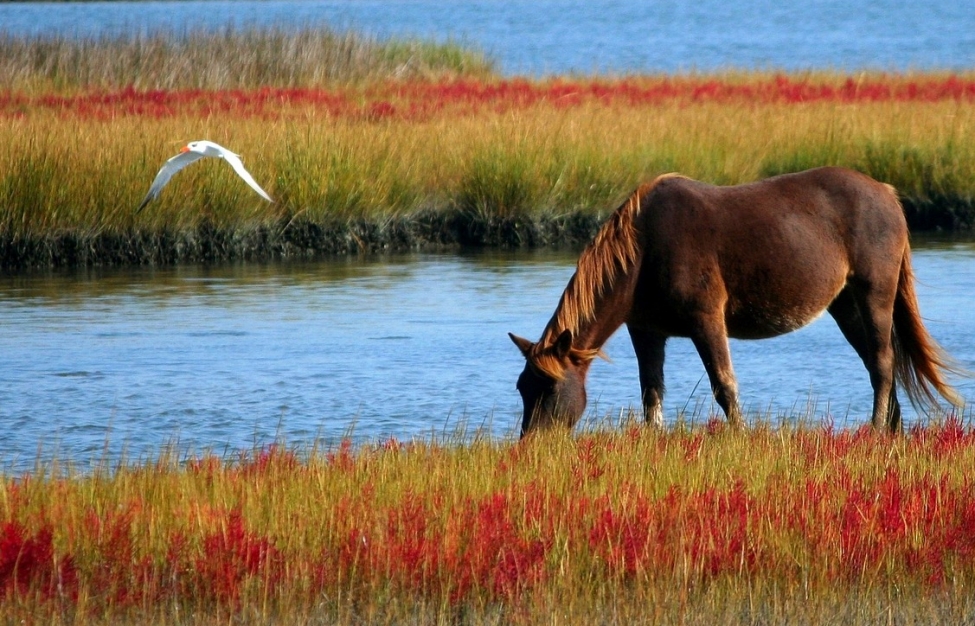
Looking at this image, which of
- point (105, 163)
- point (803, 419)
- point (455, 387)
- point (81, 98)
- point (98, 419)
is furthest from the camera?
point (81, 98)

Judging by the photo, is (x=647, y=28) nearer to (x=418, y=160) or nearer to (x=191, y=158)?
(x=418, y=160)

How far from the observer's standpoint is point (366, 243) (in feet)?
49.7

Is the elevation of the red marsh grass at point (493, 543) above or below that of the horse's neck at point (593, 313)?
below

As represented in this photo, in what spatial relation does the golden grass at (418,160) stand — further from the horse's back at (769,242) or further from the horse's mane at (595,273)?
the horse's mane at (595,273)

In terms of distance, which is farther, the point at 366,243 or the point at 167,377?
the point at 366,243

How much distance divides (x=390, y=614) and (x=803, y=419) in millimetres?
3313

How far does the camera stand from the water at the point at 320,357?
8.31m

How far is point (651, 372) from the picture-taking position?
7.07 m

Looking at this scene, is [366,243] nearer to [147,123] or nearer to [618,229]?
[147,123]

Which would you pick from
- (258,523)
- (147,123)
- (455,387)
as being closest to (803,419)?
(455,387)

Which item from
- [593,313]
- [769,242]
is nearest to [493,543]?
[593,313]

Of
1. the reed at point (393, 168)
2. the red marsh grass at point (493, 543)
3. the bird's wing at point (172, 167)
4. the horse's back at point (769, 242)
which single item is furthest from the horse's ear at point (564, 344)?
the reed at point (393, 168)

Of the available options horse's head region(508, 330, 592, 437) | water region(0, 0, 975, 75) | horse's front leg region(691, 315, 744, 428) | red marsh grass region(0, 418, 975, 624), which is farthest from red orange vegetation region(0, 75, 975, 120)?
red marsh grass region(0, 418, 975, 624)

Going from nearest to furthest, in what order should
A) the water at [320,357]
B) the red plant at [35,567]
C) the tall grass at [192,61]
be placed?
the red plant at [35,567]
the water at [320,357]
the tall grass at [192,61]
